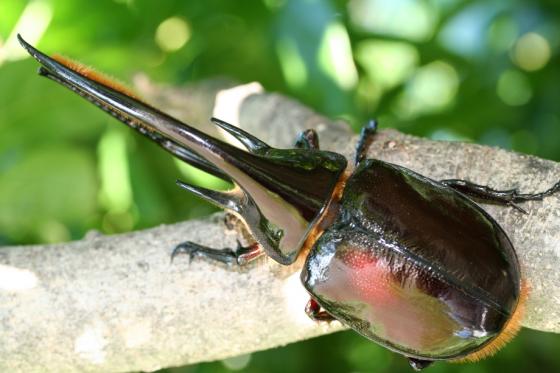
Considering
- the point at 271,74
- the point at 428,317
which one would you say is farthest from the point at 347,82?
the point at 428,317

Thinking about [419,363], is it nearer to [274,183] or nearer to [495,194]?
[495,194]

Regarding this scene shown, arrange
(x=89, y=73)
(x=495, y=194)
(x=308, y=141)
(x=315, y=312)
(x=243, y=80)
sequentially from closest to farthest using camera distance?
(x=89, y=73) < (x=495, y=194) < (x=315, y=312) < (x=308, y=141) < (x=243, y=80)

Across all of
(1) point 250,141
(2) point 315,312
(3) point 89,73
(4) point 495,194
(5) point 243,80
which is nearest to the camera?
(3) point 89,73

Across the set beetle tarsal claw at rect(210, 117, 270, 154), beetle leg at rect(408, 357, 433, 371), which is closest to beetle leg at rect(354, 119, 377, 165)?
beetle tarsal claw at rect(210, 117, 270, 154)

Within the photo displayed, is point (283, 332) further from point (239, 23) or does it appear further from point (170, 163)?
point (239, 23)

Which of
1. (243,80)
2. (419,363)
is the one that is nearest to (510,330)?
(419,363)

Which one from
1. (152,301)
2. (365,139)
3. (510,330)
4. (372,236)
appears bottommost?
(152,301)

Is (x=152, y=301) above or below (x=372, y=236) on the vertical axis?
below

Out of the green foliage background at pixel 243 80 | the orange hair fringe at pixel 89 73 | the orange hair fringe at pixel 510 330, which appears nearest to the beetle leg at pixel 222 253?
the orange hair fringe at pixel 89 73
